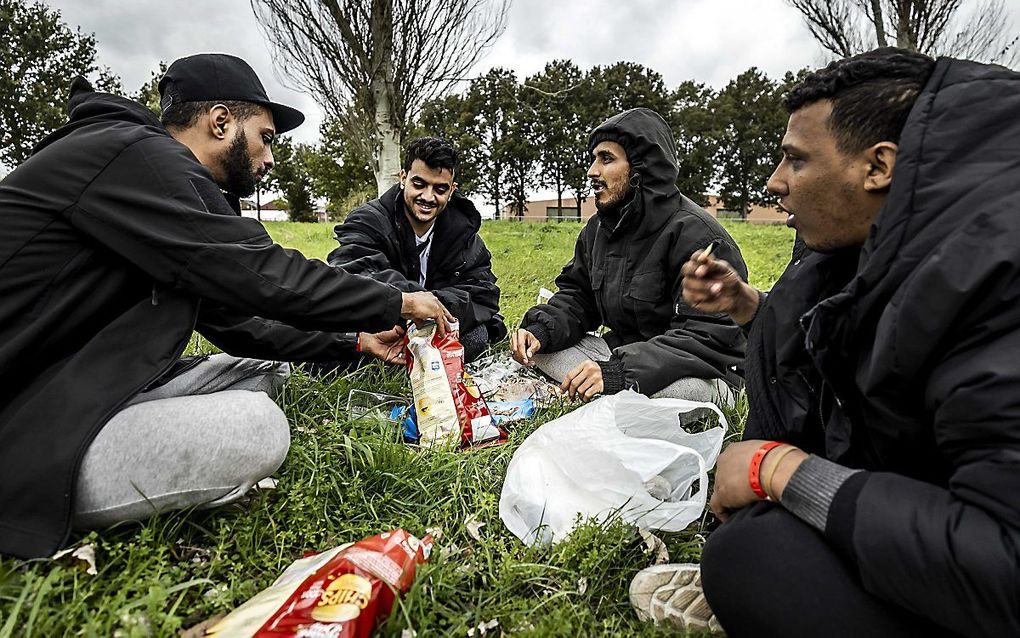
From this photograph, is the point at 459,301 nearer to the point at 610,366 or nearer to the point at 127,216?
the point at 610,366

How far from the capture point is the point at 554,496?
2.21m

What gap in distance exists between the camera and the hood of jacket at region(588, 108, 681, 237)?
3.44 metres

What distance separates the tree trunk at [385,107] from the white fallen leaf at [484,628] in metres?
11.0

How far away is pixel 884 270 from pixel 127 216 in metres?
2.16

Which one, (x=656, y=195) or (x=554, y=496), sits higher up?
(x=656, y=195)

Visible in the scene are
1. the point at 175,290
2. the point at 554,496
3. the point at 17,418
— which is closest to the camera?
the point at 17,418

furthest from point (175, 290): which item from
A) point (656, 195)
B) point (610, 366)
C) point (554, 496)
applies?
point (656, 195)

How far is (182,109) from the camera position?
2.53 metres

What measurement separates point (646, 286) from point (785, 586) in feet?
7.07

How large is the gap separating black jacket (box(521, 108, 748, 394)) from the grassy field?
93 centimetres

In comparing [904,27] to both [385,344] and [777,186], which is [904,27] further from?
[777,186]

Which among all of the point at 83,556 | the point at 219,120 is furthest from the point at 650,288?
the point at 83,556

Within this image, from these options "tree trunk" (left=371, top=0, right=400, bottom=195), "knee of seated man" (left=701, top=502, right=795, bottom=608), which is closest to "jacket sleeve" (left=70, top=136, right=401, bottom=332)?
"knee of seated man" (left=701, top=502, right=795, bottom=608)

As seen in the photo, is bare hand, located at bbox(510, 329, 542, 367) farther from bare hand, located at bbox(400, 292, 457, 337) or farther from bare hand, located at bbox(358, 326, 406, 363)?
bare hand, located at bbox(400, 292, 457, 337)
